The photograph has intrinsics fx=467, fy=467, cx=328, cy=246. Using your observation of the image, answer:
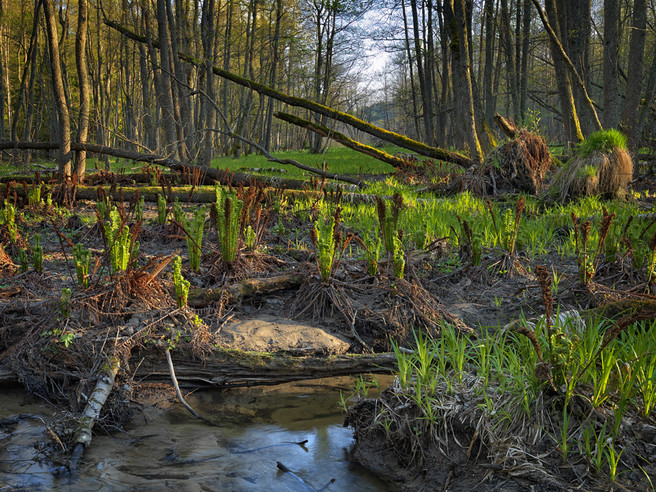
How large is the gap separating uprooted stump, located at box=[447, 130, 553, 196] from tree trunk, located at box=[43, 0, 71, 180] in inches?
264

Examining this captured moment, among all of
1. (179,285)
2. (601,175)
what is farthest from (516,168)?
(179,285)

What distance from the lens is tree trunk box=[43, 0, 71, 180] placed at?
725cm

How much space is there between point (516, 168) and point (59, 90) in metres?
7.58

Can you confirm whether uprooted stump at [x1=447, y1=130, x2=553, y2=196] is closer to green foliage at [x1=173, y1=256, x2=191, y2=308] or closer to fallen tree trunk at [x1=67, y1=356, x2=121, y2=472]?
green foliage at [x1=173, y1=256, x2=191, y2=308]

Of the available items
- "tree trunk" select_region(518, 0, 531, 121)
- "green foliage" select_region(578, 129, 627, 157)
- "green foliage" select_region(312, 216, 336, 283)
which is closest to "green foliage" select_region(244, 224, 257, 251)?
"green foliage" select_region(312, 216, 336, 283)

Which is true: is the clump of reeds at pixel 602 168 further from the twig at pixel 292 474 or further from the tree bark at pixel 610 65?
the twig at pixel 292 474

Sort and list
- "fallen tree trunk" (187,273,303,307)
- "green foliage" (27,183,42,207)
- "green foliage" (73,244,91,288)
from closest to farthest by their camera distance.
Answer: "green foliage" (73,244,91,288) < "fallen tree trunk" (187,273,303,307) < "green foliage" (27,183,42,207)

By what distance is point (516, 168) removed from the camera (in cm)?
781

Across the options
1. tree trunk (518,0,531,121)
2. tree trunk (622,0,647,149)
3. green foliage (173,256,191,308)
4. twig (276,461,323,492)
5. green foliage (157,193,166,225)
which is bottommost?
twig (276,461,323,492)

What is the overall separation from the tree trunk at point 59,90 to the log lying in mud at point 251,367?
524 centimetres

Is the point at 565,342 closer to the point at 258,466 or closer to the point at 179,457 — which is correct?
the point at 258,466

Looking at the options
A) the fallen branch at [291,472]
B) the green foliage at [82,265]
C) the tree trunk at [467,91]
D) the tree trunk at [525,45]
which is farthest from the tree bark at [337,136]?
the tree trunk at [525,45]

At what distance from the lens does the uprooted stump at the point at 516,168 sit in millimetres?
7781

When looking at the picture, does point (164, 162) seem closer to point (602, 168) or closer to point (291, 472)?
point (602, 168)
